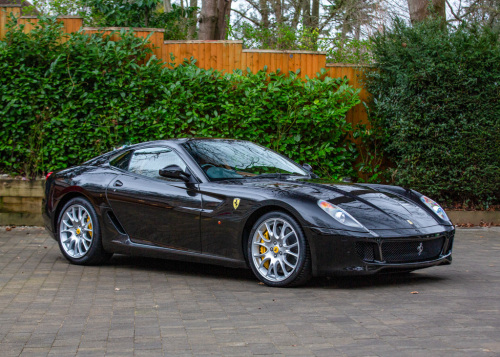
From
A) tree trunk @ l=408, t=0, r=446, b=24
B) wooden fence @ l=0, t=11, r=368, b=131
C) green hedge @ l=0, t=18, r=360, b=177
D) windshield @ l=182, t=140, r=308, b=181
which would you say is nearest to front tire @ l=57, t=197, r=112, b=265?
windshield @ l=182, t=140, r=308, b=181

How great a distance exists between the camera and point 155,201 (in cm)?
697

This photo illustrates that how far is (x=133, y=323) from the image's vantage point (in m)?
4.91

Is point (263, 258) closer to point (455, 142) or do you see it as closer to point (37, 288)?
point (37, 288)

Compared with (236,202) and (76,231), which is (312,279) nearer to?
(236,202)

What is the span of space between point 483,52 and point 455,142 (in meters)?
1.54

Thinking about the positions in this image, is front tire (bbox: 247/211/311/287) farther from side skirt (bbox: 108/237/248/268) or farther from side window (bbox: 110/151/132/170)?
side window (bbox: 110/151/132/170)

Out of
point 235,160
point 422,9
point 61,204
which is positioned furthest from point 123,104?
point 422,9

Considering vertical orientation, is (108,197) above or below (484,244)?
above

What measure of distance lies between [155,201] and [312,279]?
1741 millimetres

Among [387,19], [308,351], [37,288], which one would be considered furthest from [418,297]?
[387,19]

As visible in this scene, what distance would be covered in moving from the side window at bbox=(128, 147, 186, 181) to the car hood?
94 cm

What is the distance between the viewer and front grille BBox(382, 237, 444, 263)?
598 cm

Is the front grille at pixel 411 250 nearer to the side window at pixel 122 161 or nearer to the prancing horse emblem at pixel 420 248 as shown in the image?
the prancing horse emblem at pixel 420 248

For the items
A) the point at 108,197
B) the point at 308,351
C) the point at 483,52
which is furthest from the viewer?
the point at 483,52
